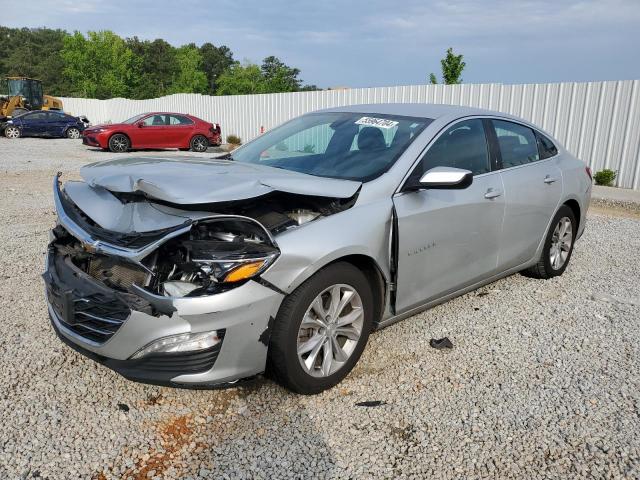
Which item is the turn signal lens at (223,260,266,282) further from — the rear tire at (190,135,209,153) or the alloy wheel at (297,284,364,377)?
the rear tire at (190,135,209,153)

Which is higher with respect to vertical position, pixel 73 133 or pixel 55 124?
pixel 55 124

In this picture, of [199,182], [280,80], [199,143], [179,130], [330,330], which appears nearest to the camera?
[199,182]

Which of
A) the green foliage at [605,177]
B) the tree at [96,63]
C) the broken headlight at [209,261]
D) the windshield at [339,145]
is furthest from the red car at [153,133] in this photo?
the tree at [96,63]

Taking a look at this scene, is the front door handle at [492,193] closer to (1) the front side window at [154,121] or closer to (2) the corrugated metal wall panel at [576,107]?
(2) the corrugated metal wall panel at [576,107]

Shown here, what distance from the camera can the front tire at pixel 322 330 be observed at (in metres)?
2.80

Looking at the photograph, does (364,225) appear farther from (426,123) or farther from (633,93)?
(633,93)

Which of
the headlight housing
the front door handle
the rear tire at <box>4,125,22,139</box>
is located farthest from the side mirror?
the rear tire at <box>4,125,22,139</box>

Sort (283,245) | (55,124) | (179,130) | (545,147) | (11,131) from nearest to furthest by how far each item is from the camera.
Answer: (283,245) < (545,147) < (179,130) < (11,131) < (55,124)

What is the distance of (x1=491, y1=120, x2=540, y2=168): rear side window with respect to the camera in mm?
4379

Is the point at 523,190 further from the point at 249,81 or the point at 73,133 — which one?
the point at 249,81

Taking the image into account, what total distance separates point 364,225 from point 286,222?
50 cm

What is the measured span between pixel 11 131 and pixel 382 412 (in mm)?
27411

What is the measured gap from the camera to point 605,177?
11.7m

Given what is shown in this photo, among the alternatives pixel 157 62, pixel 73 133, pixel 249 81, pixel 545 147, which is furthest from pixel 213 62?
pixel 545 147
